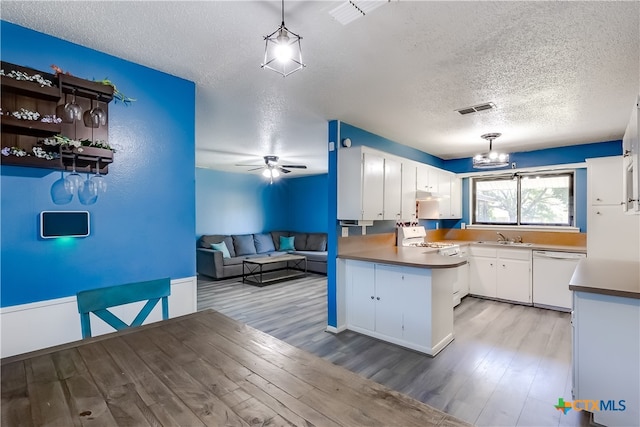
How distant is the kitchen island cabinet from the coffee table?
15.9 ft

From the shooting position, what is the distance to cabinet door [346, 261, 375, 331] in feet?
11.1

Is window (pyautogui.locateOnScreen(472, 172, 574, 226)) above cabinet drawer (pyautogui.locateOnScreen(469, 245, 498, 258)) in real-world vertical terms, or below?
above

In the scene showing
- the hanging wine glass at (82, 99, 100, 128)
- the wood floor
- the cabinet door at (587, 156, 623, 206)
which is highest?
the hanging wine glass at (82, 99, 100, 128)

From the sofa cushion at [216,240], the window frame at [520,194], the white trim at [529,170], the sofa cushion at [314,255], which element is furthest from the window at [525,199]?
the sofa cushion at [216,240]

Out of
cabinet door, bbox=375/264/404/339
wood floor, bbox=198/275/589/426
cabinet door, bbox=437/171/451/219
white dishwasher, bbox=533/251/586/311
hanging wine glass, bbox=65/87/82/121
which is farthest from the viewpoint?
cabinet door, bbox=437/171/451/219

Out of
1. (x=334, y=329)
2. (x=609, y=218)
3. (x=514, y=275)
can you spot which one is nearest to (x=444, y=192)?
(x=514, y=275)

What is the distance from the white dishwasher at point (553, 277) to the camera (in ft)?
13.7

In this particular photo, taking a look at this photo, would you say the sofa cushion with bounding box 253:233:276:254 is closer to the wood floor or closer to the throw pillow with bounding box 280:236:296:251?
the throw pillow with bounding box 280:236:296:251

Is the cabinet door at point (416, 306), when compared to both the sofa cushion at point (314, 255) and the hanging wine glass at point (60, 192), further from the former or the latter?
the sofa cushion at point (314, 255)

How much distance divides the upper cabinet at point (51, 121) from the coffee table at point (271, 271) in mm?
4359

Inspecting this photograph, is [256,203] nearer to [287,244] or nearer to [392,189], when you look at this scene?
[287,244]

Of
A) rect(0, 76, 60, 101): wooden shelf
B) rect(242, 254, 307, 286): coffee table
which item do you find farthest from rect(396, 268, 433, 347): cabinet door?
rect(242, 254, 307, 286): coffee table

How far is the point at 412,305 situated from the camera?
3031 mm

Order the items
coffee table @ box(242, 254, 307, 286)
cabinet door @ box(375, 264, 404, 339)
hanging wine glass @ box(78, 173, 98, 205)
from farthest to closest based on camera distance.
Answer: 1. coffee table @ box(242, 254, 307, 286)
2. cabinet door @ box(375, 264, 404, 339)
3. hanging wine glass @ box(78, 173, 98, 205)
